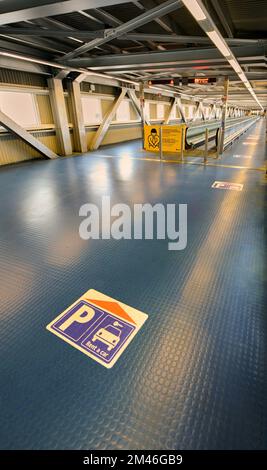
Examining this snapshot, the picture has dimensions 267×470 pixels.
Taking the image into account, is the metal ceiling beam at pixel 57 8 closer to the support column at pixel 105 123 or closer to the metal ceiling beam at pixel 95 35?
the metal ceiling beam at pixel 95 35

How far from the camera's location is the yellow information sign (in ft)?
28.8

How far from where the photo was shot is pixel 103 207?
4703mm

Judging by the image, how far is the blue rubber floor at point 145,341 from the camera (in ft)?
4.64

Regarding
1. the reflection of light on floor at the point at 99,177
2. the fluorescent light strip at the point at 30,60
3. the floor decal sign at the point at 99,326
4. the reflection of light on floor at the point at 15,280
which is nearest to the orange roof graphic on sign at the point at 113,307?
the floor decal sign at the point at 99,326

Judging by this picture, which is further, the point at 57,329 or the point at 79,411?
the point at 57,329

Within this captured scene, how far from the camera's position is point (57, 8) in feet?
11.0

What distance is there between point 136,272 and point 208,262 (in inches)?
35.8

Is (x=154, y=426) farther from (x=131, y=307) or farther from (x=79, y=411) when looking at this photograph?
(x=131, y=307)

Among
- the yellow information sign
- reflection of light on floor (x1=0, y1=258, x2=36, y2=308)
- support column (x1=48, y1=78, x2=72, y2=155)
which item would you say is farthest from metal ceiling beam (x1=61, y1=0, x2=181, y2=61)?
reflection of light on floor (x1=0, y1=258, x2=36, y2=308)

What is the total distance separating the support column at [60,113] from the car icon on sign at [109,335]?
31.5 feet

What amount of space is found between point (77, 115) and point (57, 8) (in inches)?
292
